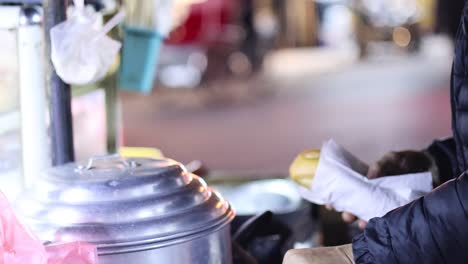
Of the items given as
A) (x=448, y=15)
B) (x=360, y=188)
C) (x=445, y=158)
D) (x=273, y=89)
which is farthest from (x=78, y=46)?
(x=448, y=15)

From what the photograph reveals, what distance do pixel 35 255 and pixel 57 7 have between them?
0.74 metres

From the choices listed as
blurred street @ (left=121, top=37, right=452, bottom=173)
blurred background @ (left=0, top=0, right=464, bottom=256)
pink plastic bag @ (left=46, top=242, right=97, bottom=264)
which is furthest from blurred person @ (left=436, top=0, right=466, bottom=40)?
pink plastic bag @ (left=46, top=242, right=97, bottom=264)

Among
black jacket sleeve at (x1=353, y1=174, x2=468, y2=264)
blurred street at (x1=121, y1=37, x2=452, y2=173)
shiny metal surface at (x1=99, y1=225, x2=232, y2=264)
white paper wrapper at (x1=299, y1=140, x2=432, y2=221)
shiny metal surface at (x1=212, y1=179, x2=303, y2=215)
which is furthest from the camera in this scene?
blurred street at (x1=121, y1=37, x2=452, y2=173)

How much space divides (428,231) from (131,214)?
59cm

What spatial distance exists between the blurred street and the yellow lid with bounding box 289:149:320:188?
438 cm

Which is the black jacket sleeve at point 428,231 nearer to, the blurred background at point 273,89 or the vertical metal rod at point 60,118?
the vertical metal rod at point 60,118

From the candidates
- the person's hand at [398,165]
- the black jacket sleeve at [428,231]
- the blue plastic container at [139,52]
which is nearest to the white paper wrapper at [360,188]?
the person's hand at [398,165]

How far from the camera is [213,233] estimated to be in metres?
1.72

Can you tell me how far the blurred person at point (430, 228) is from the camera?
1.46 metres

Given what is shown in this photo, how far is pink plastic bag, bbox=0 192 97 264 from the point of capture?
152cm

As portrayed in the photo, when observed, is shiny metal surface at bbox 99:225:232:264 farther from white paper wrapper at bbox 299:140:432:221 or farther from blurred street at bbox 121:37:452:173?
blurred street at bbox 121:37:452:173

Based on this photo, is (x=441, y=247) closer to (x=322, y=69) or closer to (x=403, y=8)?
(x=322, y=69)

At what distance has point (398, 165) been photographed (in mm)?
2080

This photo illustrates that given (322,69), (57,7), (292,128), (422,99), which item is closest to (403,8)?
(322,69)
